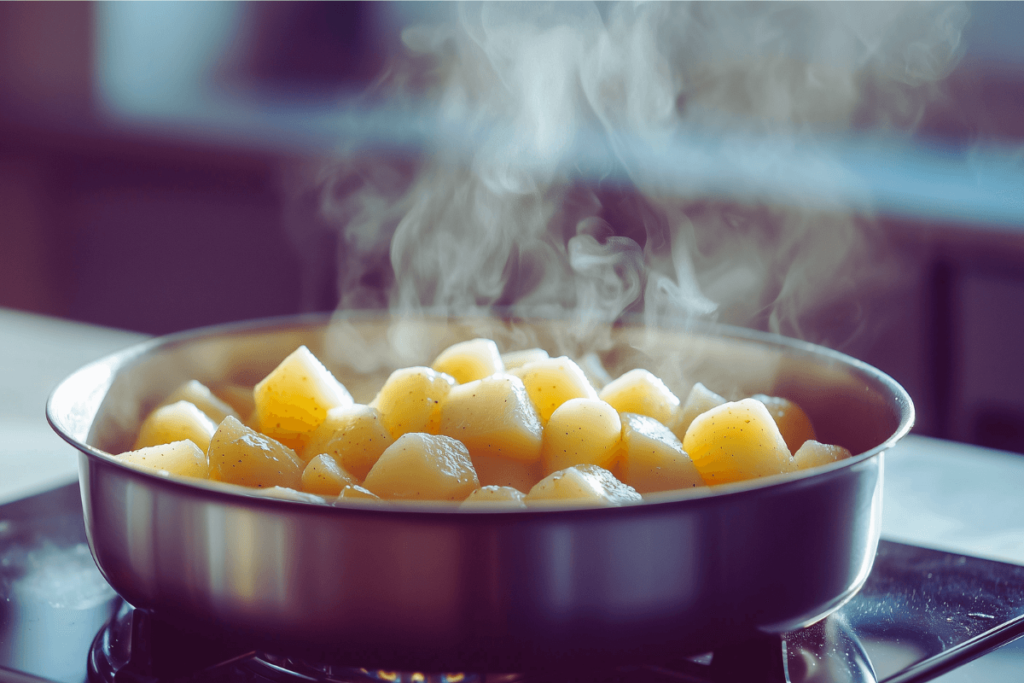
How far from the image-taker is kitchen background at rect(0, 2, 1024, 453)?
248 centimetres

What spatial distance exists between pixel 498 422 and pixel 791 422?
0.35 meters

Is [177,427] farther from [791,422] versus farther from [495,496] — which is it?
[791,422]

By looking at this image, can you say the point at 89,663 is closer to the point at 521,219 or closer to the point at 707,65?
the point at 521,219

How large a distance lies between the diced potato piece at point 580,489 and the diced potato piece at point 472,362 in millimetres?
351

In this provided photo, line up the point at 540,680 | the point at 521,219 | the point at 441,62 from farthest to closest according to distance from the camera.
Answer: the point at 441,62
the point at 521,219
the point at 540,680

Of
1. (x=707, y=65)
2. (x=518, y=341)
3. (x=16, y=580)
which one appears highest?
(x=707, y=65)

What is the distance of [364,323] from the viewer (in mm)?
1288

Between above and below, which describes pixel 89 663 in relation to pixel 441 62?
below

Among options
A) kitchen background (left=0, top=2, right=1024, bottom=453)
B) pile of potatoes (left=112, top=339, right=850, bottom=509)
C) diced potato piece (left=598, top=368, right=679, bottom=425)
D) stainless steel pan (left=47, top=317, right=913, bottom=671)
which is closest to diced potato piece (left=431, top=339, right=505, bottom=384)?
pile of potatoes (left=112, top=339, right=850, bottom=509)

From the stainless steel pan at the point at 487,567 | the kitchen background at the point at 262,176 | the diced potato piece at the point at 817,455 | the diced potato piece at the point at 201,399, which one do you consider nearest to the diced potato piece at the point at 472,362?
the diced potato piece at the point at 201,399

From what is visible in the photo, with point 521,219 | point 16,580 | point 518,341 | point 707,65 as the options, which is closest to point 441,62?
point 707,65

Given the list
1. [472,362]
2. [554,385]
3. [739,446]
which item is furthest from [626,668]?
[472,362]

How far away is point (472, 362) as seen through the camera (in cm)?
118

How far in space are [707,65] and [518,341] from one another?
257 centimetres
